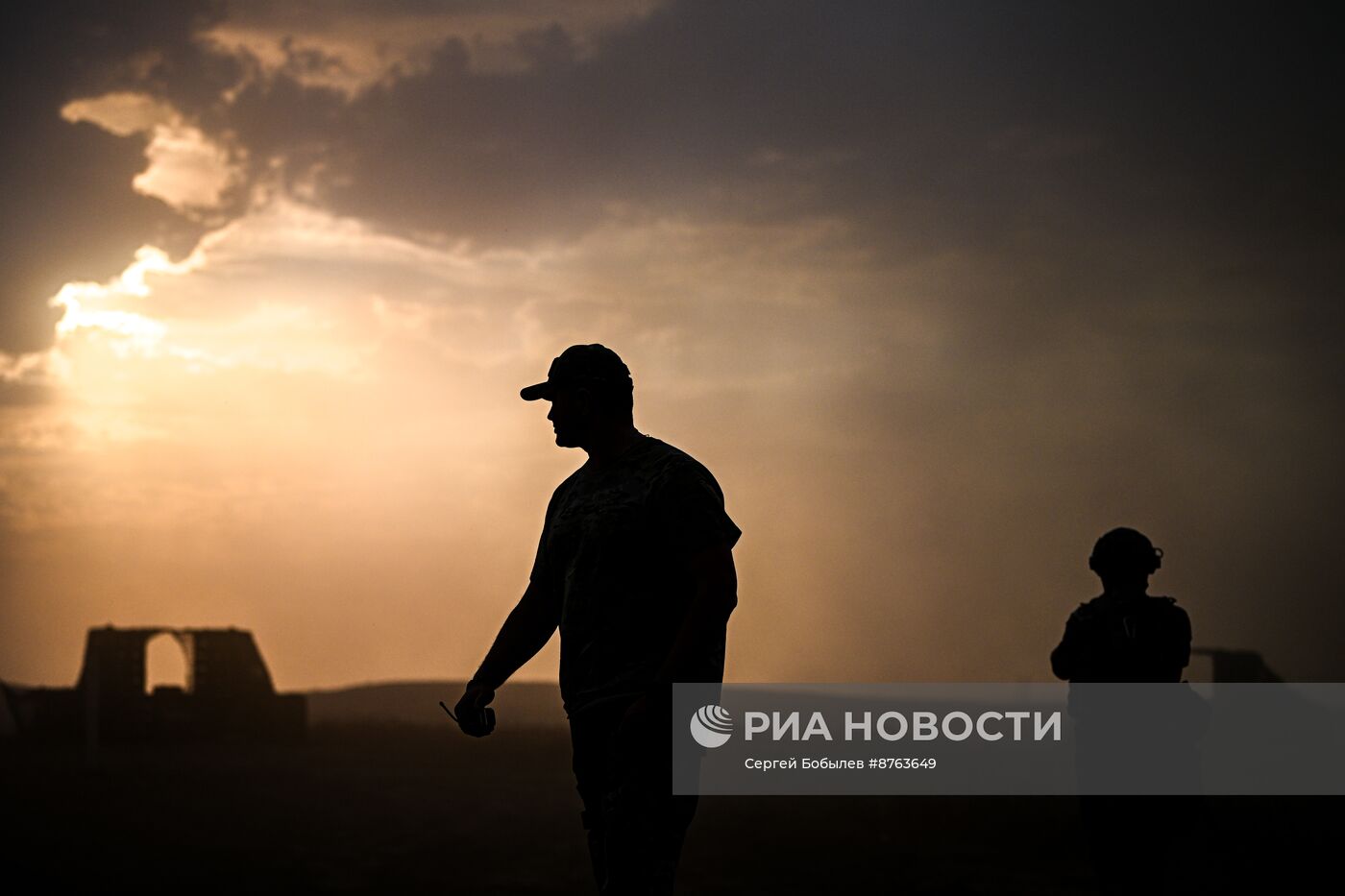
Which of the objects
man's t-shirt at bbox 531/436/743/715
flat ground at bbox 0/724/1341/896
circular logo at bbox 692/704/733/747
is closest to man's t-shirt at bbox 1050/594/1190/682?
circular logo at bbox 692/704/733/747

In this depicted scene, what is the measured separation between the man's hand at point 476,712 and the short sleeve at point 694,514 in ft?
2.82

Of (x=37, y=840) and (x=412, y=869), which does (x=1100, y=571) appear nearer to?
(x=412, y=869)

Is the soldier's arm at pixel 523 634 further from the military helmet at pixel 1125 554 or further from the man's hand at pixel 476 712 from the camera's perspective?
the military helmet at pixel 1125 554

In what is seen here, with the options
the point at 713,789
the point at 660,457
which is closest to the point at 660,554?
the point at 660,457

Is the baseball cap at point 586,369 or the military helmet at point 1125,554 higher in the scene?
the military helmet at point 1125,554

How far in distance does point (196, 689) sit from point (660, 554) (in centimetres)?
3415

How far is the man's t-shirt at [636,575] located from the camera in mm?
4094

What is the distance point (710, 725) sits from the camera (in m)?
4.14

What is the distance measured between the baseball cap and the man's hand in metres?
0.96

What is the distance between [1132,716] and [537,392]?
10.3 ft

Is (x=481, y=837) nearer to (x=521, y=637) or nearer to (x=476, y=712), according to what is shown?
(x=521, y=637)

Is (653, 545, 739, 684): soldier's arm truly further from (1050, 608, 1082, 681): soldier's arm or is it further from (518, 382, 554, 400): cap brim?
(1050, 608, 1082, 681): soldier's arm

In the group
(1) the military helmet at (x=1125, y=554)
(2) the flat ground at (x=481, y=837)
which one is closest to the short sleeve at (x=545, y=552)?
(1) the military helmet at (x=1125, y=554)

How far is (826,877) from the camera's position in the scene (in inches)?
590
